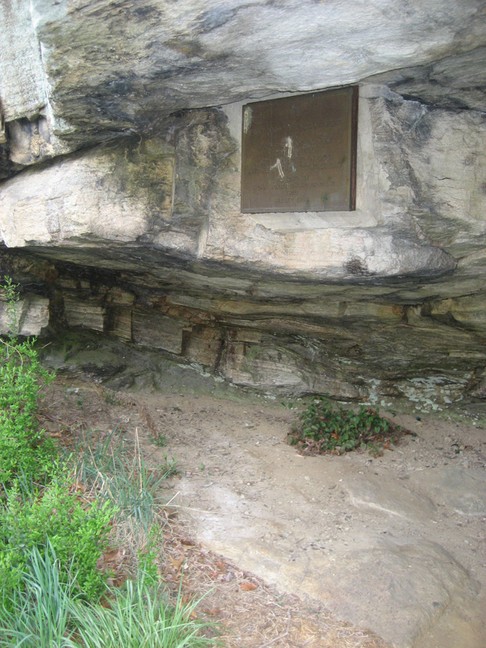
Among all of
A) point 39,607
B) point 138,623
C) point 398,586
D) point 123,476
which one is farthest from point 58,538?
point 398,586

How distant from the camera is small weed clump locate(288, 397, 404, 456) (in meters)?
6.00

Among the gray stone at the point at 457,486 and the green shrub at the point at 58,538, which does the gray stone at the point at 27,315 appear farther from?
the gray stone at the point at 457,486

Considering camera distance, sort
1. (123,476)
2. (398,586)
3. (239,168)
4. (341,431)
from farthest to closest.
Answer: (341,431) < (123,476) < (239,168) < (398,586)

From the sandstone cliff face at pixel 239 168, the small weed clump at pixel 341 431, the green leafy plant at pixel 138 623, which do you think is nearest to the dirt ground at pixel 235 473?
the small weed clump at pixel 341 431

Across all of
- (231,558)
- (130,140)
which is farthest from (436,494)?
(130,140)

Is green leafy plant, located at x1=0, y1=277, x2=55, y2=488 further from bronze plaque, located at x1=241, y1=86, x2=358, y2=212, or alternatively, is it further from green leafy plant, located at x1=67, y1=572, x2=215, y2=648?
→ bronze plaque, located at x1=241, y1=86, x2=358, y2=212

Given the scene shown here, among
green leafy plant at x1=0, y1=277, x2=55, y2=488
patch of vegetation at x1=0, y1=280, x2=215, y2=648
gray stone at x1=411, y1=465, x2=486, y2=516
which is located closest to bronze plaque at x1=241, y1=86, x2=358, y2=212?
green leafy plant at x1=0, y1=277, x2=55, y2=488

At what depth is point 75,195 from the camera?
4.51 metres

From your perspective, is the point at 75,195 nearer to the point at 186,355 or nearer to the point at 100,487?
the point at 100,487

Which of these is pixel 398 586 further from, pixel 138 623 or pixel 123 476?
pixel 123 476

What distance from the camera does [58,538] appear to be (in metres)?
3.30

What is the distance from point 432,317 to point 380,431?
4.98 feet

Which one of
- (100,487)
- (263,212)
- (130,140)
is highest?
(130,140)

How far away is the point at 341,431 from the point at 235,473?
1.39 m
